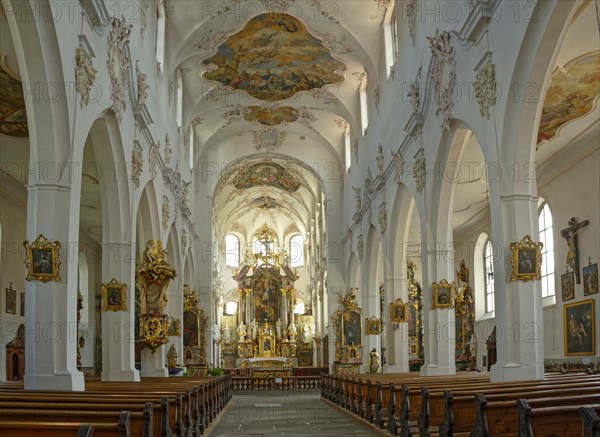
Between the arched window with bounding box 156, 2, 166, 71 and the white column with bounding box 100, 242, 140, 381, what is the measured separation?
7.11 meters

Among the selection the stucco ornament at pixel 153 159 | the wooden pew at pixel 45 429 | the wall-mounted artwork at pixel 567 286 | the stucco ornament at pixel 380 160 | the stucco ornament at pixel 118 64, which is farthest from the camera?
the stucco ornament at pixel 380 160

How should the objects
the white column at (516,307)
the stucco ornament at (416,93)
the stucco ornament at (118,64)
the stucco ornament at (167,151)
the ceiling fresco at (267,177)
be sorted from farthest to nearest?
the ceiling fresco at (267,177) < the stucco ornament at (167,151) < the stucco ornament at (416,93) < the stucco ornament at (118,64) < the white column at (516,307)

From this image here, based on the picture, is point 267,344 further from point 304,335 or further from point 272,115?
point 272,115

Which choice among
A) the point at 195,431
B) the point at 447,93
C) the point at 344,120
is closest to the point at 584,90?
the point at 447,93

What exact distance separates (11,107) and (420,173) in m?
8.56

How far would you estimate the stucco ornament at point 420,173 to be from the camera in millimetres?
16031

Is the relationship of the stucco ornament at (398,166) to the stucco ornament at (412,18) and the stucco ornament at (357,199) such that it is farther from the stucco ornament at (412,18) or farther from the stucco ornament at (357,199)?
the stucco ornament at (357,199)

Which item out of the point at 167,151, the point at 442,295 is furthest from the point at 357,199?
A: the point at 442,295

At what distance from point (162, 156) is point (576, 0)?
1300 centimetres

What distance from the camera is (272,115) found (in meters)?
29.3

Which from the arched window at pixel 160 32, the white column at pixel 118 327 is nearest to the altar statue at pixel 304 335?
the arched window at pixel 160 32

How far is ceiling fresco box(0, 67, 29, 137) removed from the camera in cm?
1419

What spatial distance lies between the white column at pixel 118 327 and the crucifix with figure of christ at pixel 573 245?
10.2m

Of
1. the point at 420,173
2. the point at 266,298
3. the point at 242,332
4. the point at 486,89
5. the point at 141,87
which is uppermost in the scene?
the point at 141,87
